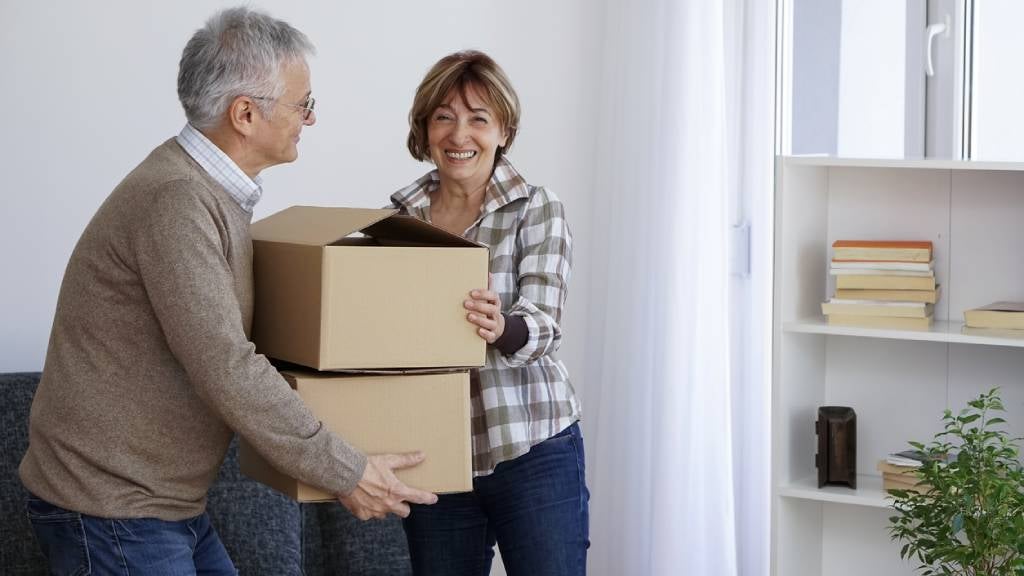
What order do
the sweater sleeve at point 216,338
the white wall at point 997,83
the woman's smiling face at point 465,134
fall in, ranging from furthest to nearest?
the white wall at point 997,83
the woman's smiling face at point 465,134
the sweater sleeve at point 216,338

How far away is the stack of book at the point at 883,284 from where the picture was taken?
251cm

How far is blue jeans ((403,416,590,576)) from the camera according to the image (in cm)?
187

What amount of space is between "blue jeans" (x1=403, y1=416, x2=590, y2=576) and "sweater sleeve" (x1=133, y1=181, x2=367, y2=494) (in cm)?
37

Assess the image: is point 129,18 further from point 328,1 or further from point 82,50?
point 328,1

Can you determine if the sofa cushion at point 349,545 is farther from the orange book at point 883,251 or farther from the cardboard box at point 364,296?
the orange book at point 883,251

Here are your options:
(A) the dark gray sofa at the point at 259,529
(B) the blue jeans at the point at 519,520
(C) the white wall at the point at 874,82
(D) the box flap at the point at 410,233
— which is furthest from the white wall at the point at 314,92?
(B) the blue jeans at the point at 519,520

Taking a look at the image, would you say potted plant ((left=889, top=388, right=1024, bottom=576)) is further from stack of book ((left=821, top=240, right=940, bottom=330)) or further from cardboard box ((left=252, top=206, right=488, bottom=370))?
cardboard box ((left=252, top=206, right=488, bottom=370))

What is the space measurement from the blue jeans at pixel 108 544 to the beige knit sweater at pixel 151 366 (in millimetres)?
18

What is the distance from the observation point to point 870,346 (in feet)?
8.87

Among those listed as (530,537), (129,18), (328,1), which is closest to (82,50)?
(129,18)

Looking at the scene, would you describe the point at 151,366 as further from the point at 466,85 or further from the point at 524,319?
the point at 466,85

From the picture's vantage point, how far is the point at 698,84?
10.1 ft

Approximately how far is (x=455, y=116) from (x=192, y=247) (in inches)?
24.0

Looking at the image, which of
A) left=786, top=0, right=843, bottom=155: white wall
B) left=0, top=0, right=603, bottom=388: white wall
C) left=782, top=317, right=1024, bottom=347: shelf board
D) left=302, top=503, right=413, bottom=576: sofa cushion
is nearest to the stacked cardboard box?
left=302, top=503, right=413, bottom=576: sofa cushion
